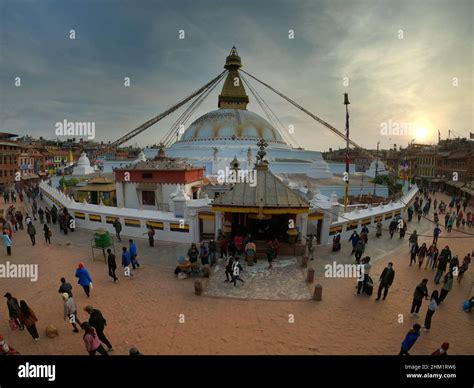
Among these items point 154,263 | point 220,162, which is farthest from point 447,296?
point 220,162

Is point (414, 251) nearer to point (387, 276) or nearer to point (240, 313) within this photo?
point (387, 276)

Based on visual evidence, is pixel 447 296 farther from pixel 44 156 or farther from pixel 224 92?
pixel 44 156

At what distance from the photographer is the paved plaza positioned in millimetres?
5996

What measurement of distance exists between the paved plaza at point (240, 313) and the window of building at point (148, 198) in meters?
7.03

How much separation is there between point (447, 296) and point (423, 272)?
5.58 ft

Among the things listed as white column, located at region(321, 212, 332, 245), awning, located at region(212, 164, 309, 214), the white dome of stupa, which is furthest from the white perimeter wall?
the white dome of stupa

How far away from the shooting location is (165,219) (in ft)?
41.3

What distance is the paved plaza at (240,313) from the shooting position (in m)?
6.00

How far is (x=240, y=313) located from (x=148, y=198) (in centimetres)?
1224

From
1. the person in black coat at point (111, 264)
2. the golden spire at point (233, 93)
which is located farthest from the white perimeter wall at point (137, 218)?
the golden spire at point (233, 93)

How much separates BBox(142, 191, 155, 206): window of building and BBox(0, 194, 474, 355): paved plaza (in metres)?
7.03

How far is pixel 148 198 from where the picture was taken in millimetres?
17453

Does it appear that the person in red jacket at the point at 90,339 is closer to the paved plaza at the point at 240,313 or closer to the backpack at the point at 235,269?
the paved plaza at the point at 240,313

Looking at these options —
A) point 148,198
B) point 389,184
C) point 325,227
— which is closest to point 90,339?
point 325,227
